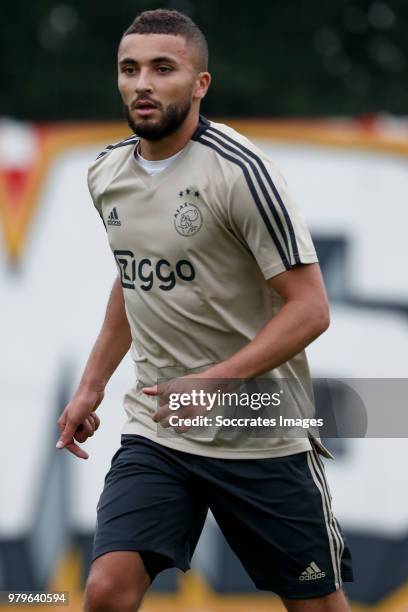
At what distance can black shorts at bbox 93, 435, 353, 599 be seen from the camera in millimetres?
4590

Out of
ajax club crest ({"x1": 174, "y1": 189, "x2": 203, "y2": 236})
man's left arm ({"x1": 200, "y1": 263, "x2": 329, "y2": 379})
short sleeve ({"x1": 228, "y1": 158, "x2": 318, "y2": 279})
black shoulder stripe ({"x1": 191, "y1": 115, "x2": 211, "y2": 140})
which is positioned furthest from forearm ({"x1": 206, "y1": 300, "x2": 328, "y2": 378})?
black shoulder stripe ({"x1": 191, "y1": 115, "x2": 211, "y2": 140})

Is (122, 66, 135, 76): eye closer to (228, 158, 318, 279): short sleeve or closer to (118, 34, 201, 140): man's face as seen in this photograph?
(118, 34, 201, 140): man's face

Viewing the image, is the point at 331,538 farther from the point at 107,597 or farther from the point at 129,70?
the point at 129,70

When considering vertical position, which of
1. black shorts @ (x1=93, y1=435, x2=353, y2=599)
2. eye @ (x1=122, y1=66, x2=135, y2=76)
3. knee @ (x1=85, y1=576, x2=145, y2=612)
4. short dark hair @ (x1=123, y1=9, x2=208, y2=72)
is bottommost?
knee @ (x1=85, y1=576, x2=145, y2=612)

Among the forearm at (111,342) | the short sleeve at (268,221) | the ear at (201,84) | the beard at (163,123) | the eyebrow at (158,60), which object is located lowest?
the forearm at (111,342)

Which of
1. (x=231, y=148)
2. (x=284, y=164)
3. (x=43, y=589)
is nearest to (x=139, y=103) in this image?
(x=231, y=148)

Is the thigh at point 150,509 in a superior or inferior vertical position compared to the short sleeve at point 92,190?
inferior

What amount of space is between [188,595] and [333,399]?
2.90m

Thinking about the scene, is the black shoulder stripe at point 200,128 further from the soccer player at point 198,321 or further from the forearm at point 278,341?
the forearm at point 278,341

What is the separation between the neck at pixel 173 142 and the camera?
4.61 m

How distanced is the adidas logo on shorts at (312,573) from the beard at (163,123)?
1436 millimetres

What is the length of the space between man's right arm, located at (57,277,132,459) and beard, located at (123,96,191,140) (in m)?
0.62

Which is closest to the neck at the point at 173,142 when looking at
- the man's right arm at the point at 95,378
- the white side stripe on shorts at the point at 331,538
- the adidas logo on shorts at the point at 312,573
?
the man's right arm at the point at 95,378

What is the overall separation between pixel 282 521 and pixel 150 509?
0.42 metres
